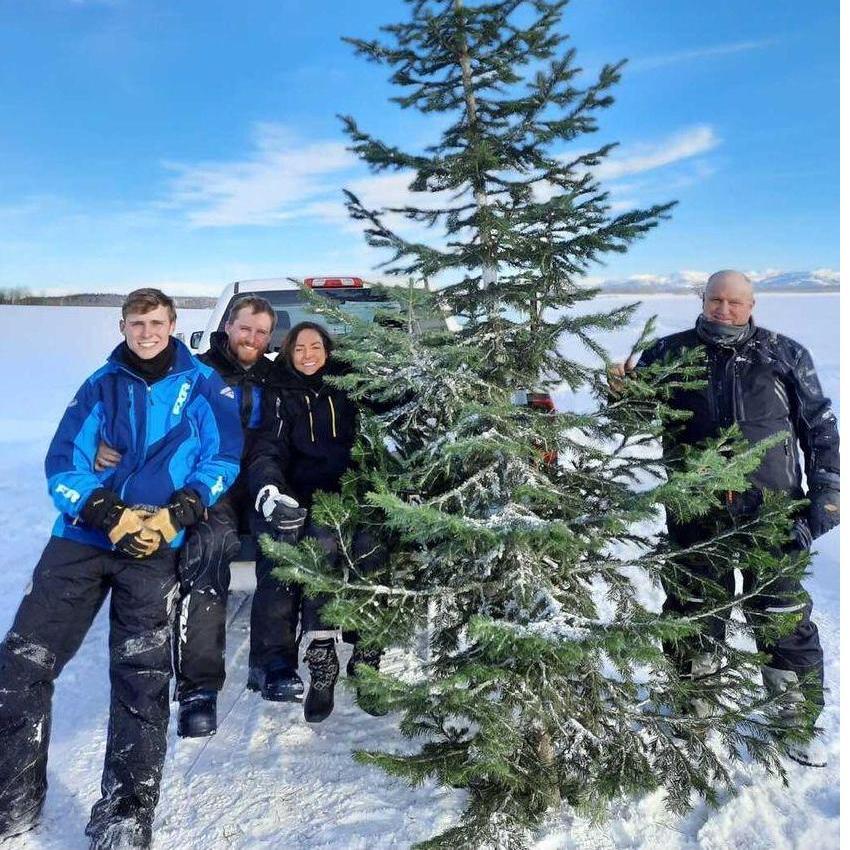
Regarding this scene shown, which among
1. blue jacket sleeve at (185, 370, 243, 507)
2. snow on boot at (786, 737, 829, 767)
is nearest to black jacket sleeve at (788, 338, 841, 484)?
snow on boot at (786, 737, 829, 767)

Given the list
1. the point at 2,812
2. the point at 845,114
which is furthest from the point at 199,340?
the point at 845,114

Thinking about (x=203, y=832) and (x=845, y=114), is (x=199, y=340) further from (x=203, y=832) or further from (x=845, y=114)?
(x=845, y=114)

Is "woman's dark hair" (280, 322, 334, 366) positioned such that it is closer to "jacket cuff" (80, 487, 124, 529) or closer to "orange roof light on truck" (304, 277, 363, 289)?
"jacket cuff" (80, 487, 124, 529)

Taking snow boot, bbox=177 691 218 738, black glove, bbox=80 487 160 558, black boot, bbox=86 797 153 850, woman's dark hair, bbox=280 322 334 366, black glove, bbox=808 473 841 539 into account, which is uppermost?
woman's dark hair, bbox=280 322 334 366

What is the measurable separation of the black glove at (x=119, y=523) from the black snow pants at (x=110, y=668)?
147 millimetres

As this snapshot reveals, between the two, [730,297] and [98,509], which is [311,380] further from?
[730,297]

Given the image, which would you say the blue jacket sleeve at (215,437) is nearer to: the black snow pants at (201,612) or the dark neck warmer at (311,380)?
the black snow pants at (201,612)

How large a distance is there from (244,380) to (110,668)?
1.65m

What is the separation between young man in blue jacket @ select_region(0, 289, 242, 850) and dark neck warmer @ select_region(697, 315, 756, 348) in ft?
7.63

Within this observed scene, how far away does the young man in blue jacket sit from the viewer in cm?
276

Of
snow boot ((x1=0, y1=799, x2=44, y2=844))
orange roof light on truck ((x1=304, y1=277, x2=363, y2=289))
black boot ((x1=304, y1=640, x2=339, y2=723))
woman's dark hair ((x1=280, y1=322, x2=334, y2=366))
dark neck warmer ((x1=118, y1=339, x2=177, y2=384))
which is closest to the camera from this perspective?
snow boot ((x1=0, y1=799, x2=44, y2=844))

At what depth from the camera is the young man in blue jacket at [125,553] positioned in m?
2.76

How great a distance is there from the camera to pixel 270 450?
3596 millimetres

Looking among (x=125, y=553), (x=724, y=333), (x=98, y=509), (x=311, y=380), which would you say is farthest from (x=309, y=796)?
(x=724, y=333)
